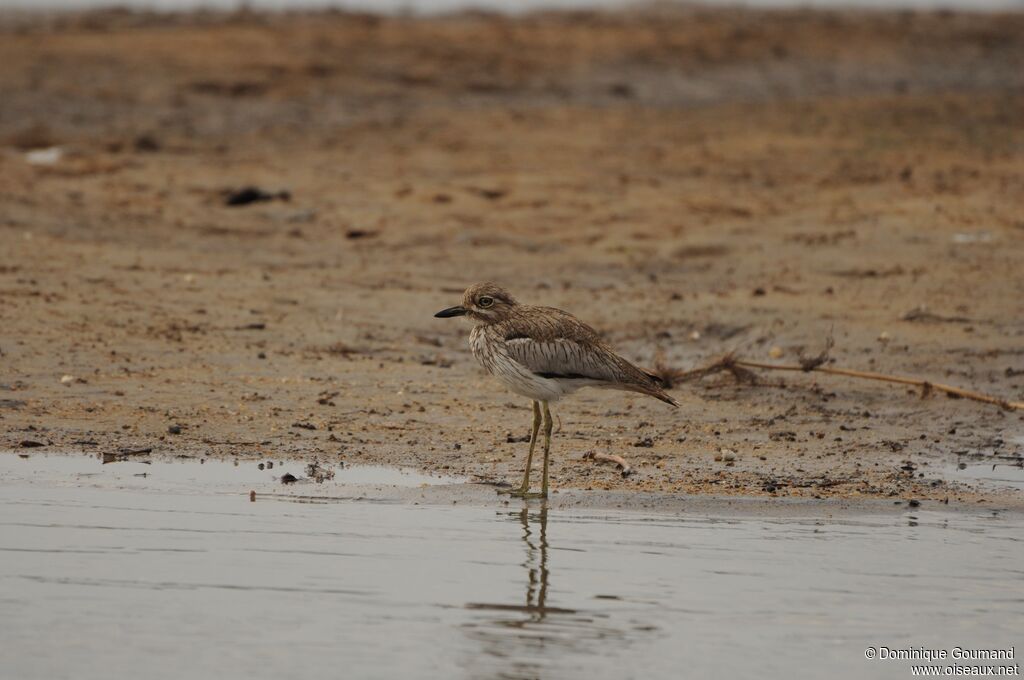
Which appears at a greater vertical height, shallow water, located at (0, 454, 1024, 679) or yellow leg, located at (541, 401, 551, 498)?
yellow leg, located at (541, 401, 551, 498)

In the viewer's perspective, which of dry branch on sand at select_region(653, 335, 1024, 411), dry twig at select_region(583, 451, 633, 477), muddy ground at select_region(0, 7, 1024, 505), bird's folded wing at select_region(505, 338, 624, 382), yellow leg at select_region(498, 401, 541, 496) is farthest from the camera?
dry branch on sand at select_region(653, 335, 1024, 411)

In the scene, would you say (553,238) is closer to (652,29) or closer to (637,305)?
(637,305)

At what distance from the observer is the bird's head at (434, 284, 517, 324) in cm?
843

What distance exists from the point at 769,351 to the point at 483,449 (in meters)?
2.87

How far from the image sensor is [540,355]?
8.12 m

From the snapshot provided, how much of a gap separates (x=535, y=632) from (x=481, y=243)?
8.25 meters

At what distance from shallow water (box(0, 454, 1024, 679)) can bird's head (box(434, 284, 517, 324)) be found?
1122 mm

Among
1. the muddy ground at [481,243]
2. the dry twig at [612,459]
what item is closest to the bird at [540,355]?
the dry twig at [612,459]

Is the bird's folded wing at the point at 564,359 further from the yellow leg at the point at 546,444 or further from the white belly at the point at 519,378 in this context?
the yellow leg at the point at 546,444
